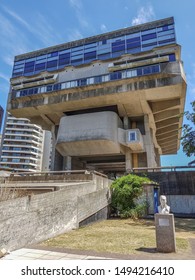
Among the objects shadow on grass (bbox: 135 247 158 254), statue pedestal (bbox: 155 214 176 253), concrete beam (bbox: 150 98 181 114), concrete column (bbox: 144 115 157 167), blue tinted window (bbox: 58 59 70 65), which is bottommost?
shadow on grass (bbox: 135 247 158 254)

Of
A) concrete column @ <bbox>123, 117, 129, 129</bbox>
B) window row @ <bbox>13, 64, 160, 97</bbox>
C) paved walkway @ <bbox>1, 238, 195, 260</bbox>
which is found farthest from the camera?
concrete column @ <bbox>123, 117, 129, 129</bbox>

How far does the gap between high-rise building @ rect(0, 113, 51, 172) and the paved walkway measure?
201ft

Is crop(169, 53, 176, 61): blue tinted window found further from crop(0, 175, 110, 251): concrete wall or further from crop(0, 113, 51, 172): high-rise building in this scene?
crop(0, 113, 51, 172): high-rise building

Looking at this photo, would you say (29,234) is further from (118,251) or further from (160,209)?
(160,209)

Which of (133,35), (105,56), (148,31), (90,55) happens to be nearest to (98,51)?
(90,55)

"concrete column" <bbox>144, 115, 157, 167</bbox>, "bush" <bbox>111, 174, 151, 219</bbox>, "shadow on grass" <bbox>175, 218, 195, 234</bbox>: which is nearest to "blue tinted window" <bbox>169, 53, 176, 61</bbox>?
"concrete column" <bbox>144, 115, 157, 167</bbox>

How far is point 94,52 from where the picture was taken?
110 ft

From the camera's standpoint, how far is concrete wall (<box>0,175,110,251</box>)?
5.75 meters

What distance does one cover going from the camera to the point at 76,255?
5211mm

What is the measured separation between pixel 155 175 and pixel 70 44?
1108 inches

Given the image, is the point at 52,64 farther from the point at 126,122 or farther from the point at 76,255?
the point at 76,255

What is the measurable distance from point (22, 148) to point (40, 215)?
62.9m

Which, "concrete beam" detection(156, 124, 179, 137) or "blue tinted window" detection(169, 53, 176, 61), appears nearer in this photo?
"blue tinted window" detection(169, 53, 176, 61)
